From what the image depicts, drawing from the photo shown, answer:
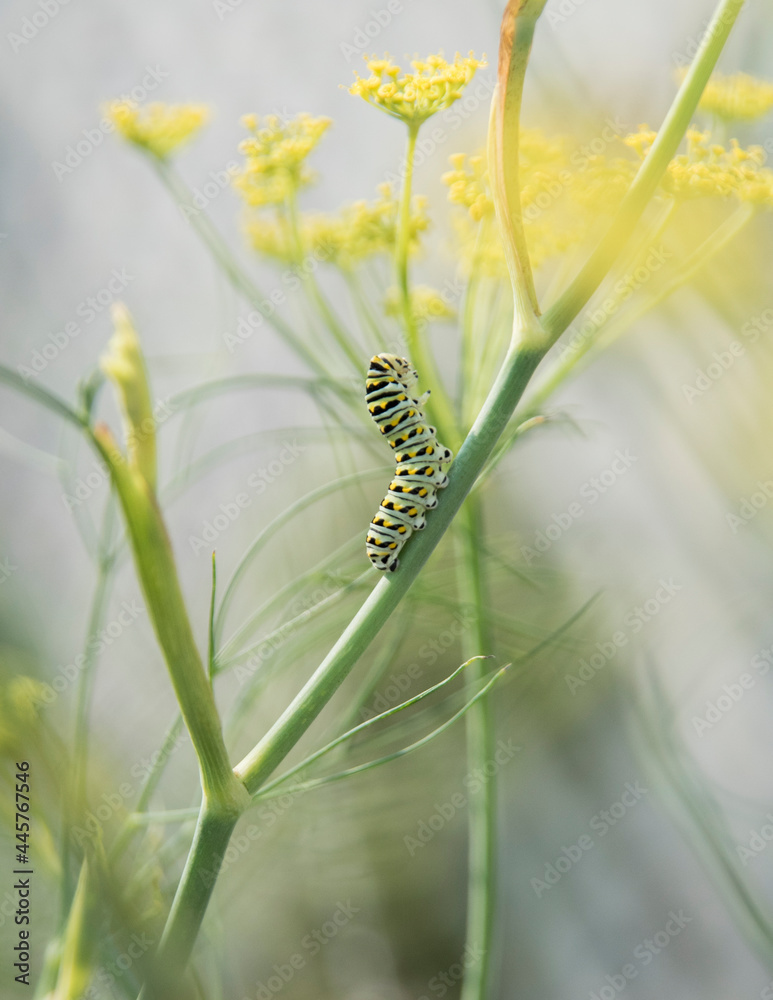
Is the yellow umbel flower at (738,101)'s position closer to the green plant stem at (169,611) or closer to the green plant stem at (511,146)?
the green plant stem at (511,146)

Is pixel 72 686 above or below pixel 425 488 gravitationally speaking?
below

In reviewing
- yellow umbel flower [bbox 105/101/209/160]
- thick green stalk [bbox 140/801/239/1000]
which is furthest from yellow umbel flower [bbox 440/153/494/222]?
thick green stalk [bbox 140/801/239/1000]

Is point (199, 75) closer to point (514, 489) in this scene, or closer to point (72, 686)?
point (514, 489)

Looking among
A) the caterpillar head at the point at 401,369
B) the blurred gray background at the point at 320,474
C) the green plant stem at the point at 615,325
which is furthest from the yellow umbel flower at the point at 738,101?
the blurred gray background at the point at 320,474

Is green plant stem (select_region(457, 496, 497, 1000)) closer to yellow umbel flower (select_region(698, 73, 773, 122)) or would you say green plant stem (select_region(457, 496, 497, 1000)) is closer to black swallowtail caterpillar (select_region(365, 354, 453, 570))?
black swallowtail caterpillar (select_region(365, 354, 453, 570))

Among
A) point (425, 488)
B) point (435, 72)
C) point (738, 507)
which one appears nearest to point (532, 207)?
point (435, 72)

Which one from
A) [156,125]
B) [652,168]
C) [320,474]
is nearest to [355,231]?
[156,125]
